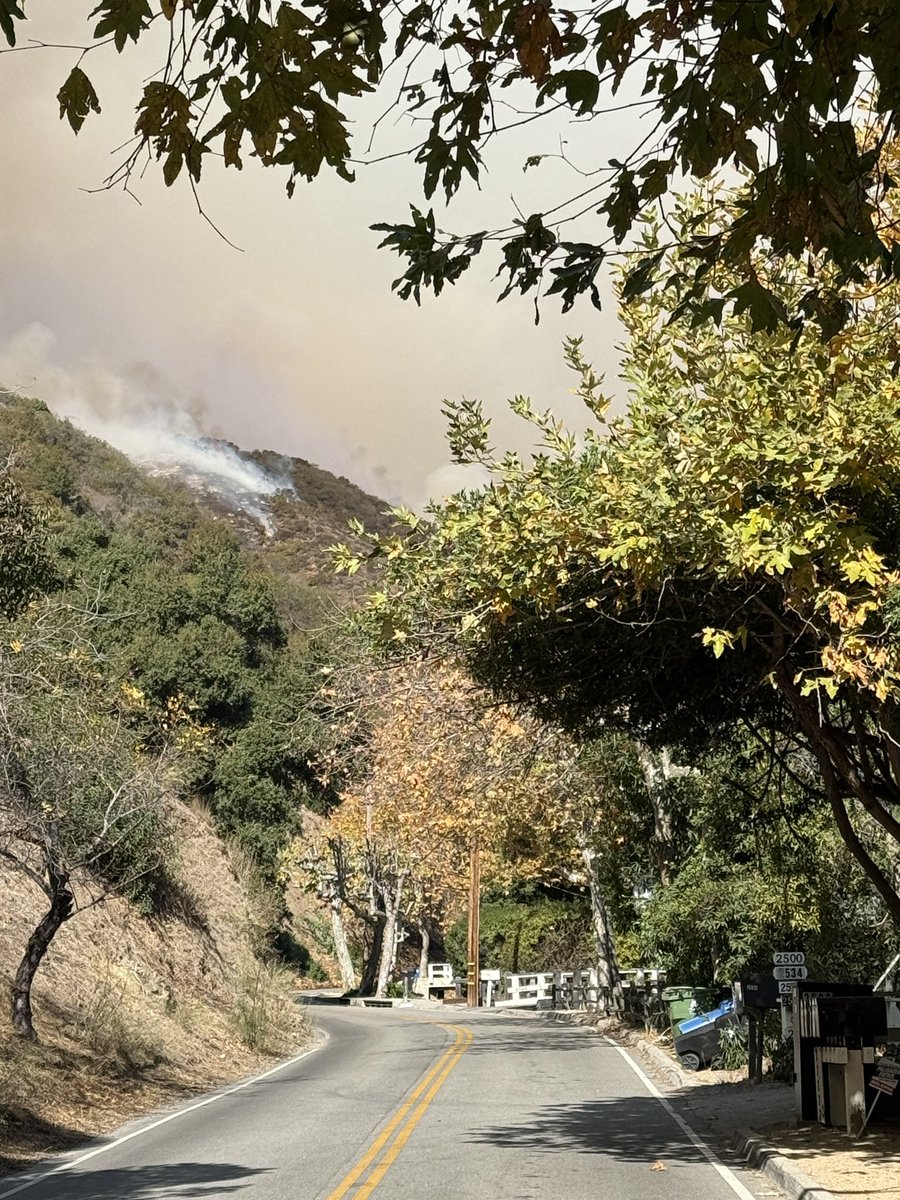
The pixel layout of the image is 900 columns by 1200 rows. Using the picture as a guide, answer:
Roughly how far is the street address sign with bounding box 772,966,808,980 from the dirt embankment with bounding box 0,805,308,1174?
795 centimetres

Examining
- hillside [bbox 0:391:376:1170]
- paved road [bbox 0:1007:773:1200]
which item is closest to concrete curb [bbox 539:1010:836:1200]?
paved road [bbox 0:1007:773:1200]

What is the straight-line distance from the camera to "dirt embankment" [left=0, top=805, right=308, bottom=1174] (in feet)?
54.2

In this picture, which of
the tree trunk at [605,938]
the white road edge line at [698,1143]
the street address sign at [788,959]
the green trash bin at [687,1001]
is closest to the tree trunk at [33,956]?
the white road edge line at [698,1143]

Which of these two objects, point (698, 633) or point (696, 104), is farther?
point (698, 633)

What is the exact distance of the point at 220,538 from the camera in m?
69.3

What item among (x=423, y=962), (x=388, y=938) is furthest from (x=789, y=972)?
(x=423, y=962)

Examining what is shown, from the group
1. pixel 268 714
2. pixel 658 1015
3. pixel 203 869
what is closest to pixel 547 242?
pixel 658 1015

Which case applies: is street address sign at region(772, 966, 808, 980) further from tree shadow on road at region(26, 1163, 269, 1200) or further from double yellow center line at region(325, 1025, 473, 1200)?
tree shadow on road at region(26, 1163, 269, 1200)

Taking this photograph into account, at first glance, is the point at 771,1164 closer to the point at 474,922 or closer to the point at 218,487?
the point at 474,922

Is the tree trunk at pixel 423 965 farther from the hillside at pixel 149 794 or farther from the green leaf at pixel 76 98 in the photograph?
the green leaf at pixel 76 98

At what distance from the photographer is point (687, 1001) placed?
78.5 feet

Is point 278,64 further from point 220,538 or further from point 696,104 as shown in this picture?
point 220,538

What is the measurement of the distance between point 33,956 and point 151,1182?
8.72 metres

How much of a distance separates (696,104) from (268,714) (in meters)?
48.5
